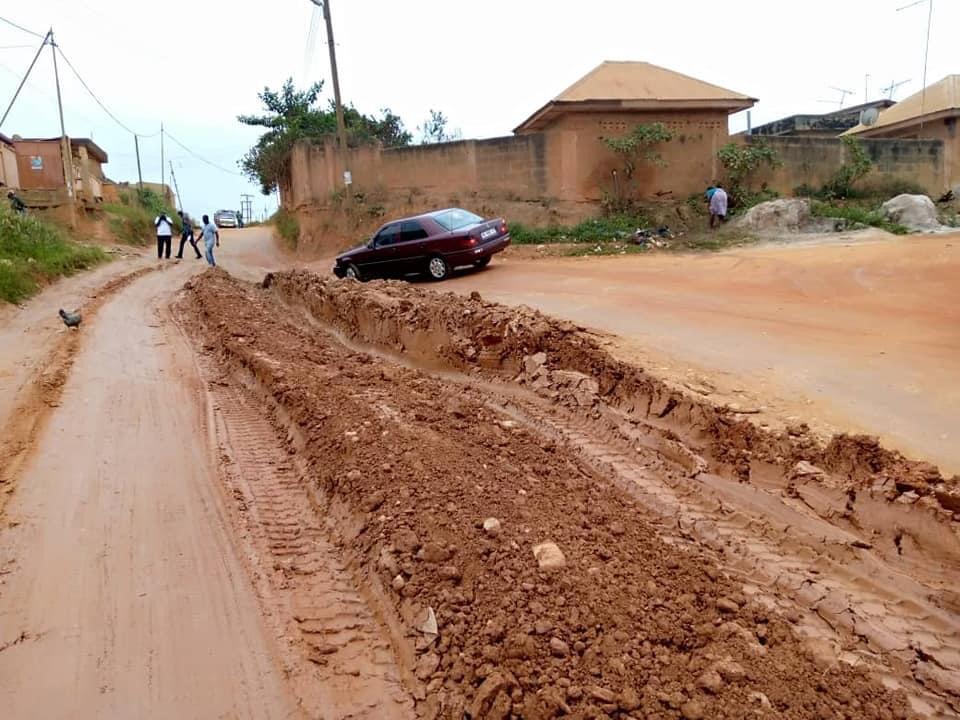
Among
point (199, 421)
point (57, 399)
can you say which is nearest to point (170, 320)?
point (57, 399)

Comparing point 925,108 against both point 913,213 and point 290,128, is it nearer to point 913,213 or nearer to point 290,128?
point 913,213

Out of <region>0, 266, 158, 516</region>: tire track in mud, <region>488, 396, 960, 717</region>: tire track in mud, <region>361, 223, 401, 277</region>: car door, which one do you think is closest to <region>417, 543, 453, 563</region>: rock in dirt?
<region>488, 396, 960, 717</region>: tire track in mud

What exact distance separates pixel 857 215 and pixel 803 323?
11977mm

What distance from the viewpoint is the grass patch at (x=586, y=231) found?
59.9 ft

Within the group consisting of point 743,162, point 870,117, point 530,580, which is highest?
point 870,117

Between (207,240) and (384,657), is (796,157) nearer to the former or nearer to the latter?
(207,240)

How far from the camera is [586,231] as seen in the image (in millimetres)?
18531

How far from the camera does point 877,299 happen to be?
29.8 feet

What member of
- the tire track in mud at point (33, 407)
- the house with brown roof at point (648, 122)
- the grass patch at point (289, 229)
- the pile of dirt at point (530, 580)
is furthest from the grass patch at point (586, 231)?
the pile of dirt at point (530, 580)

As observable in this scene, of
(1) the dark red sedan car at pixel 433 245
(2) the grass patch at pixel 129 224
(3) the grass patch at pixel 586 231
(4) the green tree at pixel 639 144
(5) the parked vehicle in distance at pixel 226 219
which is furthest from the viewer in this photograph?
(5) the parked vehicle in distance at pixel 226 219

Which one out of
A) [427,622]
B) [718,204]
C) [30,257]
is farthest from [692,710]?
[718,204]

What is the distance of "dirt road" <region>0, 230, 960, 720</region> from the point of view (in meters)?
2.57

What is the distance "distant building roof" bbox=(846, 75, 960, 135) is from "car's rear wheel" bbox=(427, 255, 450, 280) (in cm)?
1873

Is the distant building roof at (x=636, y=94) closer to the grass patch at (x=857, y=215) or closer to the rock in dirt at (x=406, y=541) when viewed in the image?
the grass patch at (x=857, y=215)
